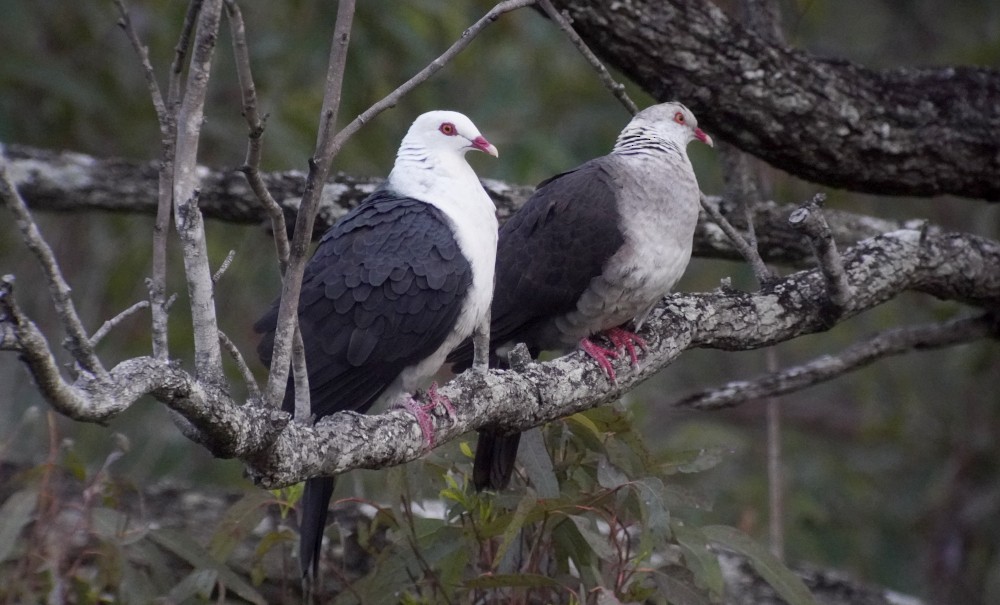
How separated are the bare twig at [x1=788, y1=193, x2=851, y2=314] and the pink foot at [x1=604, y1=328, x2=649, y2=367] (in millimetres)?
578

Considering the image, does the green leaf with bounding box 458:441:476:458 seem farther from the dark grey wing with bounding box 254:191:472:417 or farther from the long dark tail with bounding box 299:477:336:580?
the long dark tail with bounding box 299:477:336:580

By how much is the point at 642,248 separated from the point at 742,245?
1.08 ft

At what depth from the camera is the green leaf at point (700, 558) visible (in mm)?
2996

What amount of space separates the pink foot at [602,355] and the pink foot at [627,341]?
4 cm

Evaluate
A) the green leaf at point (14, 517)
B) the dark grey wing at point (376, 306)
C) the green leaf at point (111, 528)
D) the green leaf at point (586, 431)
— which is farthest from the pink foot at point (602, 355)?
the green leaf at point (14, 517)

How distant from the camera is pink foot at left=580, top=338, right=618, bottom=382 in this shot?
3309mm

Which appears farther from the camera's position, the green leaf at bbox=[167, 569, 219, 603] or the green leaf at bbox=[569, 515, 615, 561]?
the green leaf at bbox=[167, 569, 219, 603]

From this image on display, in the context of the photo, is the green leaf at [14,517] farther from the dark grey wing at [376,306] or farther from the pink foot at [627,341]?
the pink foot at [627,341]

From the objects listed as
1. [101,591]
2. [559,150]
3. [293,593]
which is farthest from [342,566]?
[559,150]

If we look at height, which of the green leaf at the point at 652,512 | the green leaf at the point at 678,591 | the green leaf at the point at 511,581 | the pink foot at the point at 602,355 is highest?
the pink foot at the point at 602,355

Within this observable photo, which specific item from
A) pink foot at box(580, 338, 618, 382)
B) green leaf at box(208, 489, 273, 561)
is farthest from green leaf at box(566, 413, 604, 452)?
green leaf at box(208, 489, 273, 561)

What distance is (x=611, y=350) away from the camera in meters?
3.62

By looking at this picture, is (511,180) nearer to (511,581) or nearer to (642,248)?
(642,248)

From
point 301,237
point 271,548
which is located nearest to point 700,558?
point 301,237
